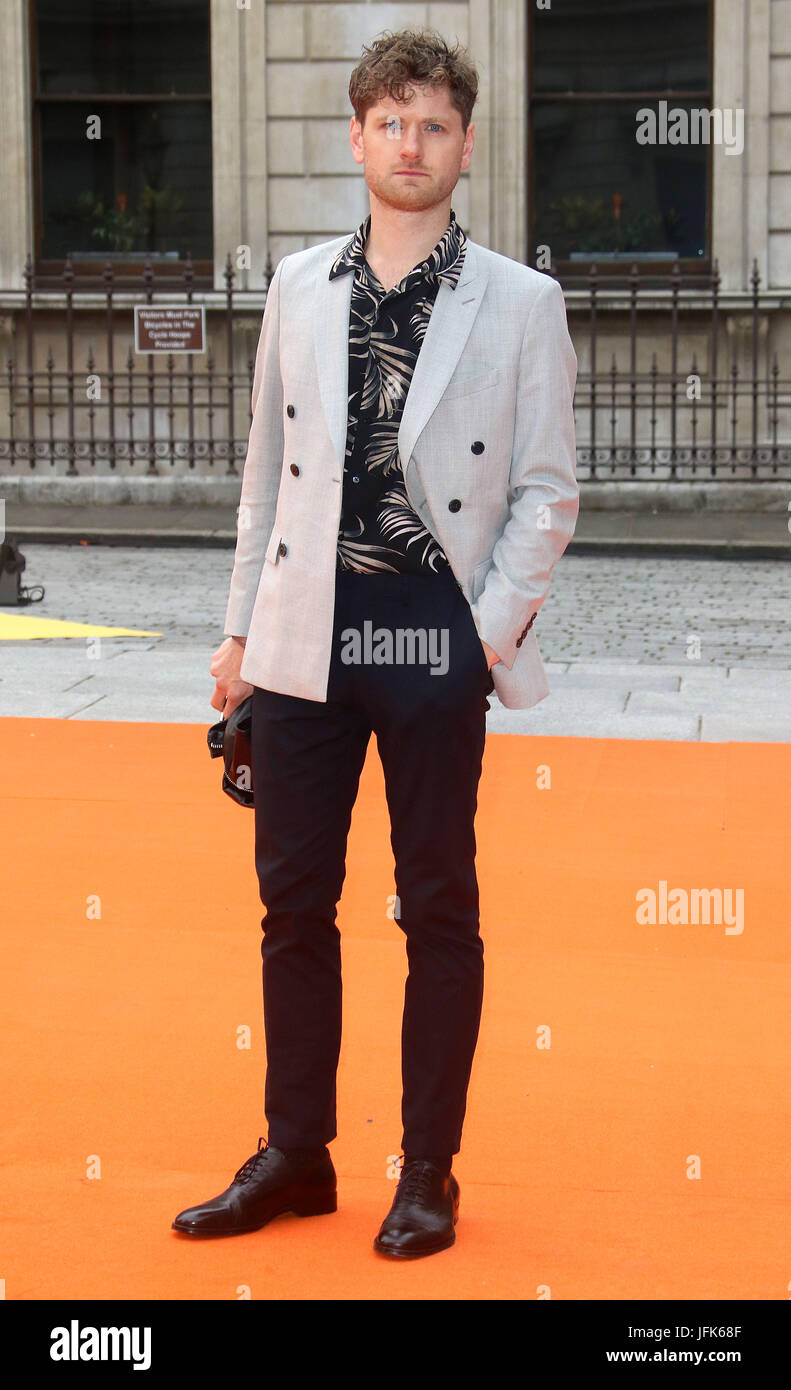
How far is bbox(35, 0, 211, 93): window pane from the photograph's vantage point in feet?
65.5

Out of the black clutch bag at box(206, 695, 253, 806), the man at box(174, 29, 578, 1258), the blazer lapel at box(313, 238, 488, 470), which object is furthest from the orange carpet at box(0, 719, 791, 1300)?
the blazer lapel at box(313, 238, 488, 470)

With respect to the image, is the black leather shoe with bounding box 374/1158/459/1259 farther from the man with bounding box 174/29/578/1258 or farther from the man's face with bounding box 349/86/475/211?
the man's face with bounding box 349/86/475/211

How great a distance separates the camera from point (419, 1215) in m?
3.30

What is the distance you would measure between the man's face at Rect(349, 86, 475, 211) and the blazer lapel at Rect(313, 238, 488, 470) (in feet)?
0.49

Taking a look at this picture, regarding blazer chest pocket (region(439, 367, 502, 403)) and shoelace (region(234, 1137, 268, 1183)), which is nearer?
blazer chest pocket (region(439, 367, 502, 403))

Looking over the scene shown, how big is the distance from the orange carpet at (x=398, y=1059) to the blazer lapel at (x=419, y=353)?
4.65 ft

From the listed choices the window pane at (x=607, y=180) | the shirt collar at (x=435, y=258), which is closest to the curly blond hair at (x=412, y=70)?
the shirt collar at (x=435, y=258)

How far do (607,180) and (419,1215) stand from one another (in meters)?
17.9

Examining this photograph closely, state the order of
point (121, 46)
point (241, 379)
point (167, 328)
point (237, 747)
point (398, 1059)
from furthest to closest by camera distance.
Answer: point (121, 46), point (241, 379), point (167, 328), point (398, 1059), point (237, 747)

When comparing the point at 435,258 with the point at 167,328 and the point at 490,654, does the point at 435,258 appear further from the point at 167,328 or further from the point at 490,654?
the point at 167,328

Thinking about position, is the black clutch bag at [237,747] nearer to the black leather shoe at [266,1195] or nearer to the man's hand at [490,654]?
the man's hand at [490,654]

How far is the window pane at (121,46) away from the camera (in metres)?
20.0

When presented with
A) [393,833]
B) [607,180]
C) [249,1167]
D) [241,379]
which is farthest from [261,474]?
[607,180]

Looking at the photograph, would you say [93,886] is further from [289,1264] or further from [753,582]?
[753,582]
